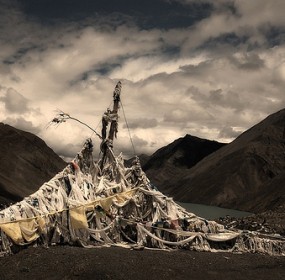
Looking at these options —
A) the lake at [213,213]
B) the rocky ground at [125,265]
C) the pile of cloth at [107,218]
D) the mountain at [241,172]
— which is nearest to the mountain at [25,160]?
the lake at [213,213]

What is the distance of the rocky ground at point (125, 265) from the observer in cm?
1659

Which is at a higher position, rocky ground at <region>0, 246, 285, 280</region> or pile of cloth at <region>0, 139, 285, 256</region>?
pile of cloth at <region>0, 139, 285, 256</region>

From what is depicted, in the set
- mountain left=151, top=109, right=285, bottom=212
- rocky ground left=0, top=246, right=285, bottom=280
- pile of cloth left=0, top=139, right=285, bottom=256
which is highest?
mountain left=151, top=109, right=285, bottom=212

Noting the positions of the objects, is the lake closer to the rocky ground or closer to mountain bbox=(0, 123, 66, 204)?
mountain bbox=(0, 123, 66, 204)

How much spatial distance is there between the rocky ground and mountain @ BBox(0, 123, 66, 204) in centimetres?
9442

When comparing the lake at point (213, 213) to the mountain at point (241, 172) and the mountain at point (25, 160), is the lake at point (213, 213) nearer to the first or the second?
the mountain at point (241, 172)

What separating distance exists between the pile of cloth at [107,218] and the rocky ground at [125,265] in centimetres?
85

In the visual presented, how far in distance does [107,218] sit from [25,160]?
135m

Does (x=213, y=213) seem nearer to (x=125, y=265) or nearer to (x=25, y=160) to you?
(x=25, y=160)

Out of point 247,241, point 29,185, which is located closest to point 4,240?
point 247,241

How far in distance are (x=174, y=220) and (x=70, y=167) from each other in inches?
223

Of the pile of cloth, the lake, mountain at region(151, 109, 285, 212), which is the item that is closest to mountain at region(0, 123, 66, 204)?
the lake

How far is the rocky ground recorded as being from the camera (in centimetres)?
1659

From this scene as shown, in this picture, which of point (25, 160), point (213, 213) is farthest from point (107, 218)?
point (25, 160)
